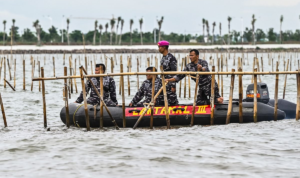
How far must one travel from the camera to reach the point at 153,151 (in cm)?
924

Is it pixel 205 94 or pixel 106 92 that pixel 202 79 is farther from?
pixel 106 92

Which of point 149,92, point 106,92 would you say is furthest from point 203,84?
point 106,92

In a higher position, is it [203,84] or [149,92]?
[203,84]

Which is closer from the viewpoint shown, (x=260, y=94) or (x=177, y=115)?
(x=177, y=115)

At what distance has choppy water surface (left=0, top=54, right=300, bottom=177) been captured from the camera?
7914mm

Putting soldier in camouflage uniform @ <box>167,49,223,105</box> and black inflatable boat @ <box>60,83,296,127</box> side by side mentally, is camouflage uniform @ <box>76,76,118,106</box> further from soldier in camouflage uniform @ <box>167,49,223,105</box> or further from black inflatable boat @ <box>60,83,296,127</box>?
soldier in camouflage uniform @ <box>167,49,223,105</box>

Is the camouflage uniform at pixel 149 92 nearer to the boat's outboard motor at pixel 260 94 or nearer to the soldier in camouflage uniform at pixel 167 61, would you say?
the soldier in camouflage uniform at pixel 167 61

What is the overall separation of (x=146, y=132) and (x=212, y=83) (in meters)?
1.78

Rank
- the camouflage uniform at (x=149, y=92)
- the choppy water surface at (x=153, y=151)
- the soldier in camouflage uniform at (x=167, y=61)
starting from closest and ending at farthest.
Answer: the choppy water surface at (x=153, y=151), the soldier in camouflage uniform at (x=167, y=61), the camouflage uniform at (x=149, y=92)

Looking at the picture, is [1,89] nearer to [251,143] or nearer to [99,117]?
[99,117]

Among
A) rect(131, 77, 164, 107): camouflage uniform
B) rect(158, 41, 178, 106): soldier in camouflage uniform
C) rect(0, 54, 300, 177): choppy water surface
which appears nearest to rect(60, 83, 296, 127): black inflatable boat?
rect(0, 54, 300, 177): choppy water surface

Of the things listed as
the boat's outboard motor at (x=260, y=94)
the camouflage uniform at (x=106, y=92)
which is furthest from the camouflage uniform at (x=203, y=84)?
the camouflage uniform at (x=106, y=92)

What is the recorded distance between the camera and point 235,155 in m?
8.84

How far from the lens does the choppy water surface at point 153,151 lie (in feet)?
26.0
